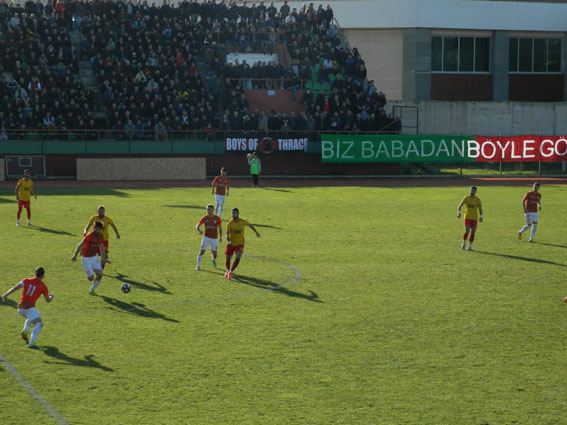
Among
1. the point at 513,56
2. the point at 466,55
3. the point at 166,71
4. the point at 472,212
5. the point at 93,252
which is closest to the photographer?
the point at 93,252

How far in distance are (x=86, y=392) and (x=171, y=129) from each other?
125 feet

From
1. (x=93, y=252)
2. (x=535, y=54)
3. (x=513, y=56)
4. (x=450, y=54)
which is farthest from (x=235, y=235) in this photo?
(x=535, y=54)

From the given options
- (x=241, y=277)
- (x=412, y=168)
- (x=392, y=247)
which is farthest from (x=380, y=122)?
(x=241, y=277)

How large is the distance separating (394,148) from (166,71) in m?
15.8

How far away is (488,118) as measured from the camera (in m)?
61.0

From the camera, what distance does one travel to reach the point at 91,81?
52469mm

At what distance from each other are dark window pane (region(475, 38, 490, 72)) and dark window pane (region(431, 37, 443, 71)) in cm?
337

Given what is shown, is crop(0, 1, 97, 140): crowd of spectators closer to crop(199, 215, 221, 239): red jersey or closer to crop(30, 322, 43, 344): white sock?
crop(199, 215, 221, 239): red jersey

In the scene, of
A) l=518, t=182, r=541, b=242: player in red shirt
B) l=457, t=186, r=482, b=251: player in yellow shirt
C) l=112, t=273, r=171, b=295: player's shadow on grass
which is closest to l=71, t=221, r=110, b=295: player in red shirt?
l=112, t=273, r=171, b=295: player's shadow on grass

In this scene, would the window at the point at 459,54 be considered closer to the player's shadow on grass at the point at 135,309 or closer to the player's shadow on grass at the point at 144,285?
the player's shadow on grass at the point at 144,285

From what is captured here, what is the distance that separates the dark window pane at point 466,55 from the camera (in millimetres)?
65000

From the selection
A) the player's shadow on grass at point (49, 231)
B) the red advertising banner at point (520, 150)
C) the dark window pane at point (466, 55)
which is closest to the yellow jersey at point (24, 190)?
the player's shadow on grass at point (49, 231)

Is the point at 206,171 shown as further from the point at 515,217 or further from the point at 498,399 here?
the point at 498,399

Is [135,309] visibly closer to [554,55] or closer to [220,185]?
[220,185]
